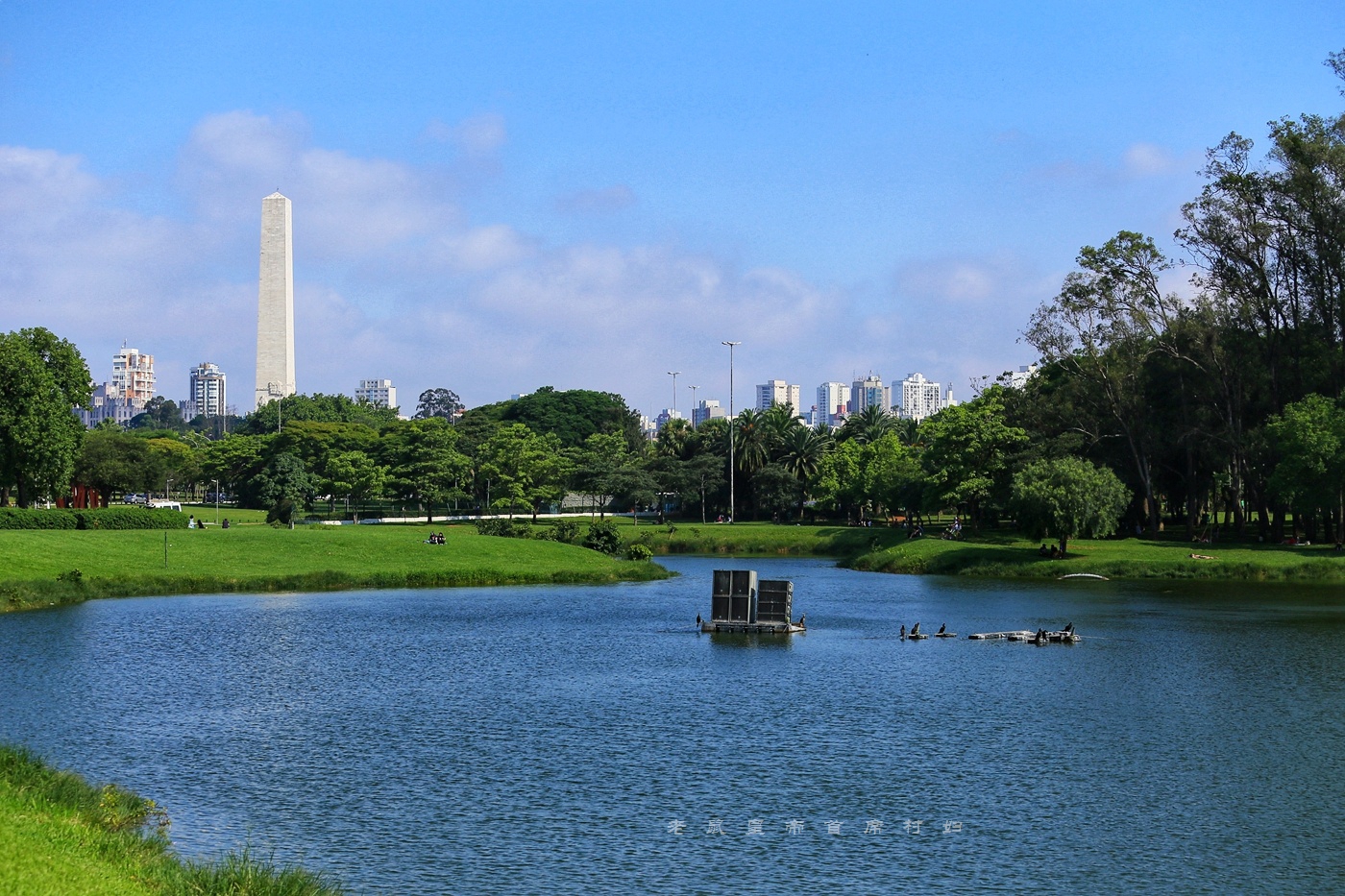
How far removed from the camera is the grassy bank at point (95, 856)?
61.5ft

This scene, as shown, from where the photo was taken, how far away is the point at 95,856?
20797 mm

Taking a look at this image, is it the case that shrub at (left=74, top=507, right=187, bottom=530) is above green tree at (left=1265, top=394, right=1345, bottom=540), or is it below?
below

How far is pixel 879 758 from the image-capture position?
112 ft

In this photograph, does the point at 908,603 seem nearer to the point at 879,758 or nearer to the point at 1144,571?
the point at 1144,571

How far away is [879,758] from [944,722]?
19.6 feet

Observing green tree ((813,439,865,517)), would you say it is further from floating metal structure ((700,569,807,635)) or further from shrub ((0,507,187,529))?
floating metal structure ((700,569,807,635))

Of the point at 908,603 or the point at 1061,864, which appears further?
the point at 908,603

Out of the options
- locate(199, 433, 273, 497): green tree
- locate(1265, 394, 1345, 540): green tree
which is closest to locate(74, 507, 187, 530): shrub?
locate(199, 433, 273, 497): green tree

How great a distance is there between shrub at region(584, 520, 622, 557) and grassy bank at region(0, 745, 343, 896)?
263ft

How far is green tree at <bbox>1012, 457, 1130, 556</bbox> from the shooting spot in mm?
94375

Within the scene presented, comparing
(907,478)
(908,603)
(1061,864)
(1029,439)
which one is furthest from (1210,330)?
(1061,864)

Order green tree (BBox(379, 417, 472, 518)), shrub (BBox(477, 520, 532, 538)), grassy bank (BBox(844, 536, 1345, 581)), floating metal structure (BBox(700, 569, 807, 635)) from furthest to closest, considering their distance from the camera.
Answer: green tree (BBox(379, 417, 472, 518)) < shrub (BBox(477, 520, 532, 538)) < grassy bank (BBox(844, 536, 1345, 581)) < floating metal structure (BBox(700, 569, 807, 635))

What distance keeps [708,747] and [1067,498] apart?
65603 millimetres

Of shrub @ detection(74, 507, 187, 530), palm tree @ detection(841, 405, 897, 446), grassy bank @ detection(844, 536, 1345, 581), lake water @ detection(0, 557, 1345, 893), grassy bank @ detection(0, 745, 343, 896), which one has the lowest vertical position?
lake water @ detection(0, 557, 1345, 893)
